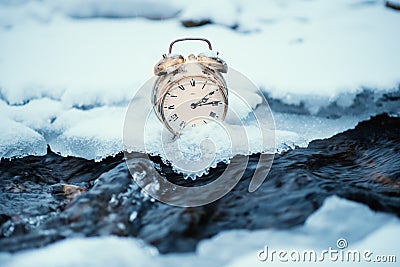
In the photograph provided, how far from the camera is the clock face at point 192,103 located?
199 centimetres

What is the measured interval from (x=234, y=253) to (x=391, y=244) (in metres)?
0.53

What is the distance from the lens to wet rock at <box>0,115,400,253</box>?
1.53 meters

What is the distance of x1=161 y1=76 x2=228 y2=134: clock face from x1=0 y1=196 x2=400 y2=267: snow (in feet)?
2.23

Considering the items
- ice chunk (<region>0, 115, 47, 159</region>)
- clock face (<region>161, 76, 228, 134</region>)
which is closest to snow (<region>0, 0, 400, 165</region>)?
ice chunk (<region>0, 115, 47, 159</region>)

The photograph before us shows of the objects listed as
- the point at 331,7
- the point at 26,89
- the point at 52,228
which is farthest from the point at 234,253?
the point at 331,7

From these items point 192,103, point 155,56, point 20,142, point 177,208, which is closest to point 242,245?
point 177,208

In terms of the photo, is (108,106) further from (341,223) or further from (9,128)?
(341,223)

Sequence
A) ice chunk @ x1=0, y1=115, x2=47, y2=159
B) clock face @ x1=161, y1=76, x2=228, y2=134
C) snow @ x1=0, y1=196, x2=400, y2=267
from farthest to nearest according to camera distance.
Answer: ice chunk @ x1=0, y1=115, x2=47, y2=159
clock face @ x1=161, y1=76, x2=228, y2=134
snow @ x1=0, y1=196, x2=400, y2=267

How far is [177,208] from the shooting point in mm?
1650

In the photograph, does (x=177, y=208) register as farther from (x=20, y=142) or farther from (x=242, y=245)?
(x=20, y=142)

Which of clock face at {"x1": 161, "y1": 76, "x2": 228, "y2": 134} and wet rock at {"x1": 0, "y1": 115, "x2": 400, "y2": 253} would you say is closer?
wet rock at {"x1": 0, "y1": 115, "x2": 400, "y2": 253}

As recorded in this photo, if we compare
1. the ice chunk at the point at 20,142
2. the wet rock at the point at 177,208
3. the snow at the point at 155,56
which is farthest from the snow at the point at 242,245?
the ice chunk at the point at 20,142

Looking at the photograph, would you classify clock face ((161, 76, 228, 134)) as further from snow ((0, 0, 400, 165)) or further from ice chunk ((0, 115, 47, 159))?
ice chunk ((0, 115, 47, 159))

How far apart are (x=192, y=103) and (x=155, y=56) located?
1.07m
